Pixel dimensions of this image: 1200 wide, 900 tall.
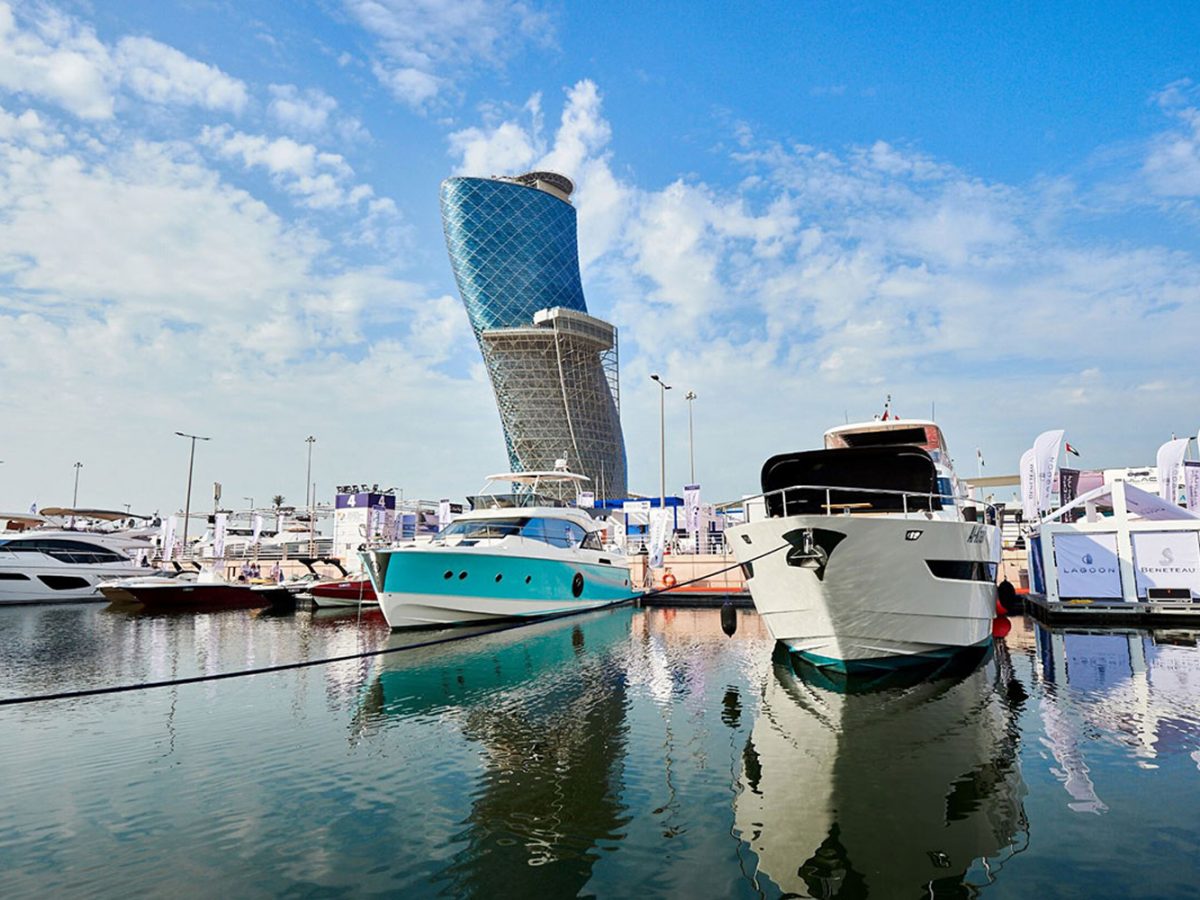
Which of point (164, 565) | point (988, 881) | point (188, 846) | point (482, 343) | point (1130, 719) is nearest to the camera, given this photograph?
point (988, 881)

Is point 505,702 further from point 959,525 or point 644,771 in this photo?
point 959,525

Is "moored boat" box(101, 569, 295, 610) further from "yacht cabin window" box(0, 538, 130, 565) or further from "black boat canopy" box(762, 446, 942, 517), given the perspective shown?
"black boat canopy" box(762, 446, 942, 517)

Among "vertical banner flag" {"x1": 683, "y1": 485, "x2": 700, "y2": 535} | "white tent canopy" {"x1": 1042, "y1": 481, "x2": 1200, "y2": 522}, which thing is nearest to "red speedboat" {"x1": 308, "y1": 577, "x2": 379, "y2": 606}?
"vertical banner flag" {"x1": 683, "y1": 485, "x2": 700, "y2": 535}

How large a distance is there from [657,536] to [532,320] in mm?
61560

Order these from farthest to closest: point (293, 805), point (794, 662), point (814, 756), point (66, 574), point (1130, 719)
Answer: point (66, 574)
point (794, 662)
point (1130, 719)
point (814, 756)
point (293, 805)

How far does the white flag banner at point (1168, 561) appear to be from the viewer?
1894 centimetres

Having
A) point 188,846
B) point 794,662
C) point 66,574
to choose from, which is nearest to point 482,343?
point 66,574

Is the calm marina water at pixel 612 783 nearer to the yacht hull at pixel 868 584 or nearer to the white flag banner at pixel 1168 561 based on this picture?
the yacht hull at pixel 868 584

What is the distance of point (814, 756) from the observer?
7.68 meters

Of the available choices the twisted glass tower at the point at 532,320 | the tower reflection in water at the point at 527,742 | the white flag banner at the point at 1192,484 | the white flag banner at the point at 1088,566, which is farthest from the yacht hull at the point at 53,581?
the twisted glass tower at the point at 532,320

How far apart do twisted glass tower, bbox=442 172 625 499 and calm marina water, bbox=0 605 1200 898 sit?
258ft

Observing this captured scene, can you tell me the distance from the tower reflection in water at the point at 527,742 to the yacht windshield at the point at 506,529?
379 centimetres

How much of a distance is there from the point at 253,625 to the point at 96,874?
20429mm

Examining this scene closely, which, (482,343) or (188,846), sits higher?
(482,343)
